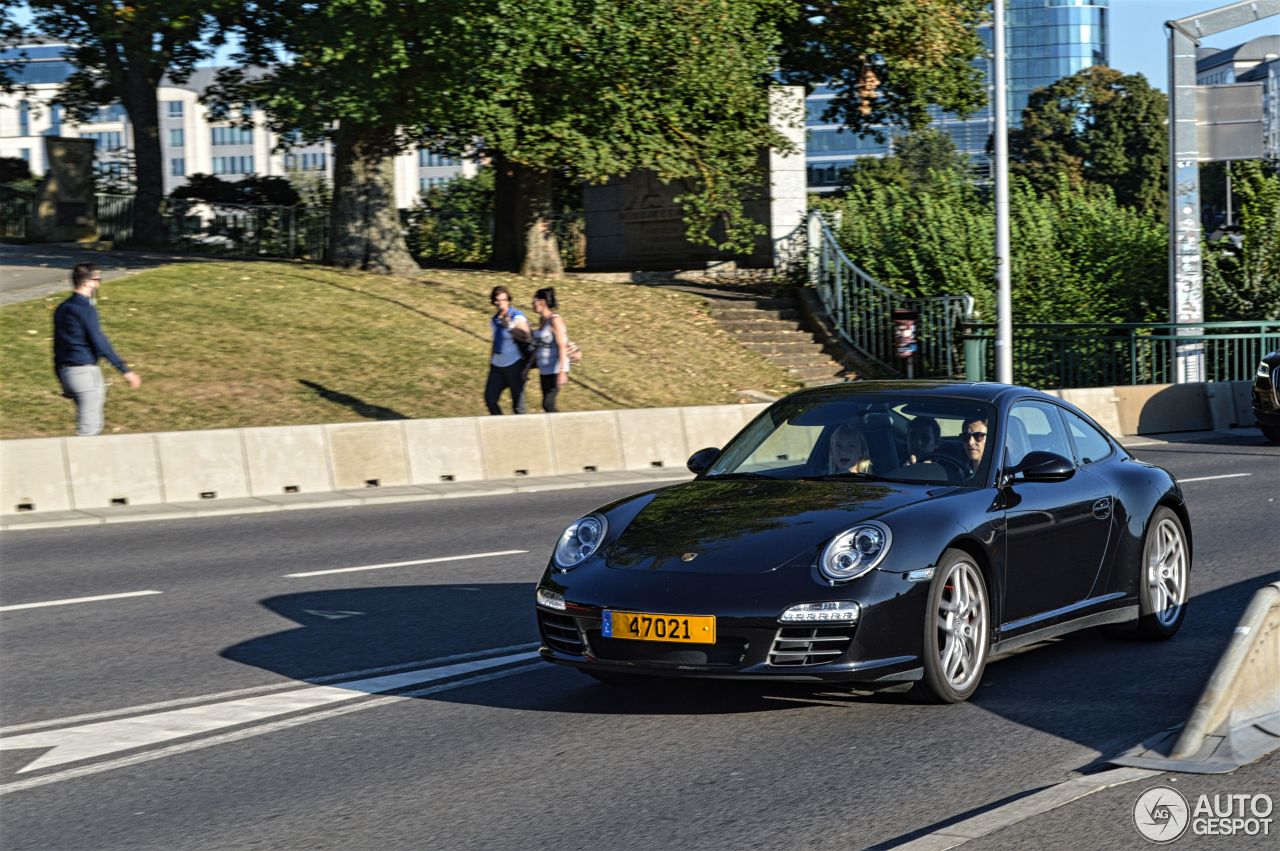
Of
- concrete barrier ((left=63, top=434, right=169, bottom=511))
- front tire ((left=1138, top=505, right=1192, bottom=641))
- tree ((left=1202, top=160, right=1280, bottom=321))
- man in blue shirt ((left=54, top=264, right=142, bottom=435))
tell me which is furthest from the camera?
tree ((left=1202, top=160, right=1280, bottom=321))

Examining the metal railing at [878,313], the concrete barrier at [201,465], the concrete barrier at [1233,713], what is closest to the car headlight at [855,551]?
the concrete barrier at [1233,713]

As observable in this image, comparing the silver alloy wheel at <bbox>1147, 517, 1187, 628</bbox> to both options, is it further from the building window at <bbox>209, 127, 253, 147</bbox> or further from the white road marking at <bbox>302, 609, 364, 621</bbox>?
the building window at <bbox>209, 127, 253, 147</bbox>

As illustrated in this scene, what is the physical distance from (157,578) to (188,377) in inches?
430

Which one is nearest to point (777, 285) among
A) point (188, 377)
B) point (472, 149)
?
point (472, 149)

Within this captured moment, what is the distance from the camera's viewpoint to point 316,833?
192 inches

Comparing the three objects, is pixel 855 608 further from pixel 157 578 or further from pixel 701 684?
pixel 157 578

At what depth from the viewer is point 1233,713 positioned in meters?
5.50

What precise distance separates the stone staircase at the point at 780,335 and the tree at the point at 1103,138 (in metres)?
59.2

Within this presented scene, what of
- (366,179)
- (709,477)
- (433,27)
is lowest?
(709,477)

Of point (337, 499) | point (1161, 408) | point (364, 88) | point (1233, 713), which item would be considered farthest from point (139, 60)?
point (1233, 713)

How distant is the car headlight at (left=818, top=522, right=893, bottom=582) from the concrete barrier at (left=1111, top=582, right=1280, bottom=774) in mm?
1154

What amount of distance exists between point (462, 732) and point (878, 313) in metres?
24.4

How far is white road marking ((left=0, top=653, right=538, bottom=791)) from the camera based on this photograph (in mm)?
5996

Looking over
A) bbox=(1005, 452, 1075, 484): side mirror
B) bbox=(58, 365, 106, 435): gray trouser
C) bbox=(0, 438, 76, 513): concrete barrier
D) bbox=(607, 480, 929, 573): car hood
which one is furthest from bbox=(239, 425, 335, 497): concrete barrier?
bbox=(1005, 452, 1075, 484): side mirror
